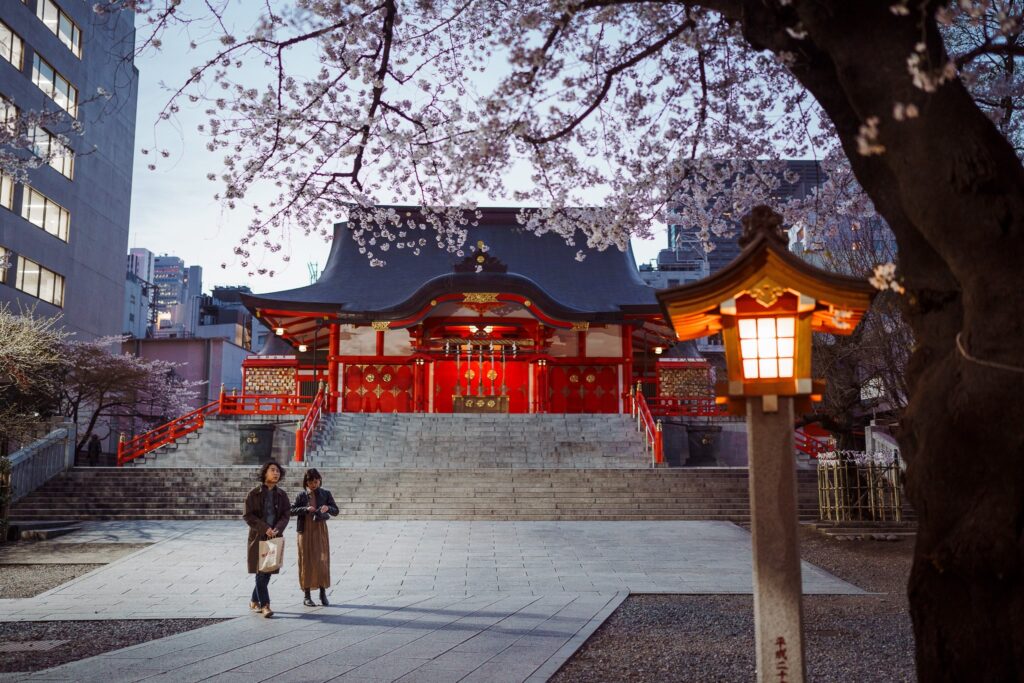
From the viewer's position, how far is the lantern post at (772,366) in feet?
14.3

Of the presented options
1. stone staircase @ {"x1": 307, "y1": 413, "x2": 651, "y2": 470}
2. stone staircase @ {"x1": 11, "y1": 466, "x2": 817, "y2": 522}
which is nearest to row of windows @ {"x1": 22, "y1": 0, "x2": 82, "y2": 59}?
stone staircase @ {"x1": 307, "y1": 413, "x2": 651, "y2": 470}

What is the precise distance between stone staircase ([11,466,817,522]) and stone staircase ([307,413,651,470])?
6.09 ft

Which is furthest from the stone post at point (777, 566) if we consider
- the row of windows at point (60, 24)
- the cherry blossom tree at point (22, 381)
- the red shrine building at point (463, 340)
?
the row of windows at point (60, 24)

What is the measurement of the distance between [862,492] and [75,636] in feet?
43.1

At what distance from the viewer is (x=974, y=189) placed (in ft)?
11.6

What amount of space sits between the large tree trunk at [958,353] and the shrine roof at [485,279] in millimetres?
22753

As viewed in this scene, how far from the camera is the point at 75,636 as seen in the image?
25.3 ft

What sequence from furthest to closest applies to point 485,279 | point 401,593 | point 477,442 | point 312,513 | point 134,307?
point 134,307
point 485,279
point 477,442
point 401,593
point 312,513

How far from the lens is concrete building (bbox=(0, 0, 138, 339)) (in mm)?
26406

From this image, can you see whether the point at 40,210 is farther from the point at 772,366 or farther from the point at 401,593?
the point at 772,366

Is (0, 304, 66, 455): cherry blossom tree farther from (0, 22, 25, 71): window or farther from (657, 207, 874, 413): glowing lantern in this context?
(657, 207, 874, 413): glowing lantern

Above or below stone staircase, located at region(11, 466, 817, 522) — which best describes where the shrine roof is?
above

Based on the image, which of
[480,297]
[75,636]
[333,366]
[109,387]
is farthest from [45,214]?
[75,636]

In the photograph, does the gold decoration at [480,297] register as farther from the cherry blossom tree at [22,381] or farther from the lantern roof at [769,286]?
the lantern roof at [769,286]
